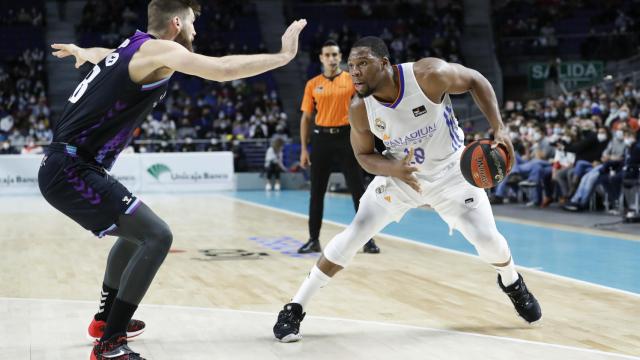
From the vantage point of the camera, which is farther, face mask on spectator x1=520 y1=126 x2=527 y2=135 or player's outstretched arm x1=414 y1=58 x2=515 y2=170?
face mask on spectator x1=520 y1=126 x2=527 y2=135

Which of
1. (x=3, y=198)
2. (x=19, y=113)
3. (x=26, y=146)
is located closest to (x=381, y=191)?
(x=3, y=198)

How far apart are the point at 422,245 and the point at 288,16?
24.5 metres

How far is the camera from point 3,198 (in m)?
19.1

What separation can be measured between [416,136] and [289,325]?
4.28 ft

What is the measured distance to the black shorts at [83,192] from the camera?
4.01m

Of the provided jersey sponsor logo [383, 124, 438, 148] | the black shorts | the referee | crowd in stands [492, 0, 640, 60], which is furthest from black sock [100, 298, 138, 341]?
crowd in stands [492, 0, 640, 60]

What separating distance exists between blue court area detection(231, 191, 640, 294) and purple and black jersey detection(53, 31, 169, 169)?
4.14m

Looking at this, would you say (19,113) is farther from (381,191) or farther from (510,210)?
(381,191)

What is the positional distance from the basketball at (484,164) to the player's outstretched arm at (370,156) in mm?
295

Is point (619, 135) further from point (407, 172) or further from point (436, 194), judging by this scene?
point (407, 172)

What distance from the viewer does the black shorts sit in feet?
13.1

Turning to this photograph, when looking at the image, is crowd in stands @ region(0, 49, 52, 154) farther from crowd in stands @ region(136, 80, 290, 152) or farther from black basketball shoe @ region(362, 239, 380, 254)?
black basketball shoe @ region(362, 239, 380, 254)

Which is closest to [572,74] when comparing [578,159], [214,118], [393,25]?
[393,25]

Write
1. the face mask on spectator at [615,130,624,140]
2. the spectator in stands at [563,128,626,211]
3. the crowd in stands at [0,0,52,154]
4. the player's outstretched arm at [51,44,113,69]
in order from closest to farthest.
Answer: the player's outstretched arm at [51,44,113,69] < the spectator in stands at [563,128,626,211] < the face mask on spectator at [615,130,624,140] < the crowd in stands at [0,0,52,154]
